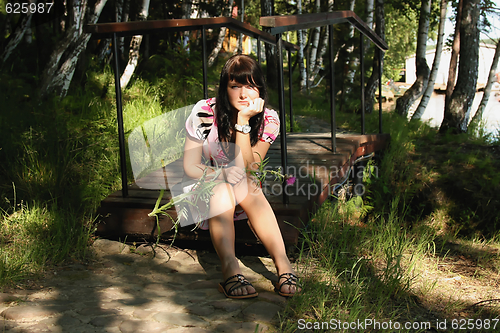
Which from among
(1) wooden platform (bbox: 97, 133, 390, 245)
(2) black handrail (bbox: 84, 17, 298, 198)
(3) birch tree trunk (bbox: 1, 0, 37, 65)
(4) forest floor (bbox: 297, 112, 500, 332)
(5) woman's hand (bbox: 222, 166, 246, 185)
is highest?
(3) birch tree trunk (bbox: 1, 0, 37, 65)

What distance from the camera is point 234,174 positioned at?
7.73ft

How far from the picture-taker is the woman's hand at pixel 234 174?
7.73 feet

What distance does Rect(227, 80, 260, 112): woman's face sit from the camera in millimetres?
2500

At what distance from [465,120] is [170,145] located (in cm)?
519

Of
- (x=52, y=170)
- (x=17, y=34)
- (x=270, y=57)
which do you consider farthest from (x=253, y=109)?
(x=270, y=57)

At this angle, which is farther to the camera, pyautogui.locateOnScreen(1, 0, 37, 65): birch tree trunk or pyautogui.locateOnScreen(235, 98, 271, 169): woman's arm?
pyautogui.locateOnScreen(1, 0, 37, 65): birch tree trunk

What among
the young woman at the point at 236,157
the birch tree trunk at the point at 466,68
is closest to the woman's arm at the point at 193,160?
the young woman at the point at 236,157

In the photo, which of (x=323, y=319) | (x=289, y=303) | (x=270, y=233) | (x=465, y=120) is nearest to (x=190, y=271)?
(x=270, y=233)

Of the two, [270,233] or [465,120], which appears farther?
[465,120]

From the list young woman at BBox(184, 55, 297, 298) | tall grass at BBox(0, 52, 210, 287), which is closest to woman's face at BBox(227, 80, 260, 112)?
young woman at BBox(184, 55, 297, 298)

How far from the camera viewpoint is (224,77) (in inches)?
99.3

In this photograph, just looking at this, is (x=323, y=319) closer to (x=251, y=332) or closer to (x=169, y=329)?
(x=251, y=332)

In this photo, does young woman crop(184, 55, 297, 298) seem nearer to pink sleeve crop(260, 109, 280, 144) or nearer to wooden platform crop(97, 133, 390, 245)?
pink sleeve crop(260, 109, 280, 144)

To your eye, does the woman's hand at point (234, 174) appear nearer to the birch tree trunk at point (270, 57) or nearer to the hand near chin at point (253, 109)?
the hand near chin at point (253, 109)
